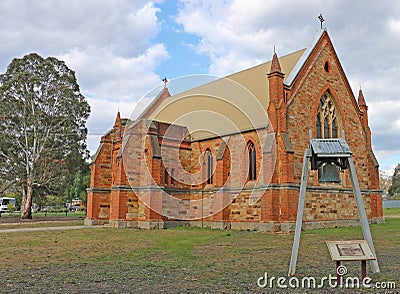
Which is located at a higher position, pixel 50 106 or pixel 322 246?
pixel 50 106

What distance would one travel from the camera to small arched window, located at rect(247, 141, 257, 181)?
24298mm

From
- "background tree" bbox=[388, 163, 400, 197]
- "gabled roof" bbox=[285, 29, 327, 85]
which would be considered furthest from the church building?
"background tree" bbox=[388, 163, 400, 197]

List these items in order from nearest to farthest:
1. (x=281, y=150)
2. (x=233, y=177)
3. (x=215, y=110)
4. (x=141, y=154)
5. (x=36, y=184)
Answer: (x=281, y=150), (x=233, y=177), (x=141, y=154), (x=215, y=110), (x=36, y=184)

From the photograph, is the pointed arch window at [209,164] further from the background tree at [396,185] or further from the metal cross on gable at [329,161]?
the background tree at [396,185]

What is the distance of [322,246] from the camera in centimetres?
1485

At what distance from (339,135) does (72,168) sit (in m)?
28.8

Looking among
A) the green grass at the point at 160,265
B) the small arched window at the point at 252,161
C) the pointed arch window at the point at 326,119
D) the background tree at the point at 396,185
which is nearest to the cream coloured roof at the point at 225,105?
the small arched window at the point at 252,161

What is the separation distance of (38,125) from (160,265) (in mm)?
33225

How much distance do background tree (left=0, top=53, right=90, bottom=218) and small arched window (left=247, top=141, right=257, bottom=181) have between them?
2382 cm

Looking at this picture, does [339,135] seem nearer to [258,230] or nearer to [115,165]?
[258,230]

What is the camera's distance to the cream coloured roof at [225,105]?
26.0 meters

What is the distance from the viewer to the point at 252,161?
24562 millimetres

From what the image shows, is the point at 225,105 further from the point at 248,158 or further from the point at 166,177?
the point at 166,177

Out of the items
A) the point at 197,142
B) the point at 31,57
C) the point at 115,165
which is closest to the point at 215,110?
the point at 197,142
